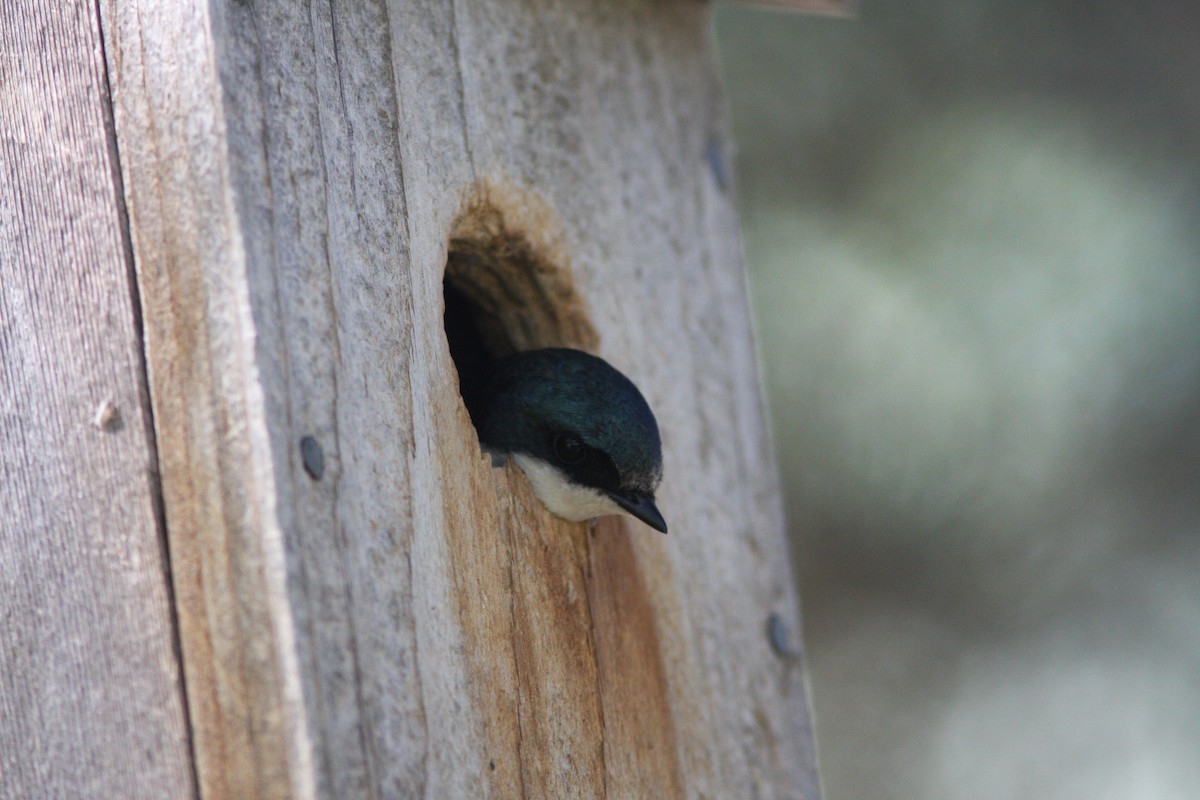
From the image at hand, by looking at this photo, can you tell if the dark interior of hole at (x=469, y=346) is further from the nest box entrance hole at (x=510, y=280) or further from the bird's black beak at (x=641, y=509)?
the bird's black beak at (x=641, y=509)

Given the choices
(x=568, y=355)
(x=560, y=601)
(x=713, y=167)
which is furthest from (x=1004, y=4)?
(x=560, y=601)

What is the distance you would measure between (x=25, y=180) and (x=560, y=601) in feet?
1.89

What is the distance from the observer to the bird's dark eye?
146 cm

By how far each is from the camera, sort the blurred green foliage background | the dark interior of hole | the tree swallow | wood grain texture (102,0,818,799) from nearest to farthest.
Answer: wood grain texture (102,0,818,799) < the tree swallow < the dark interior of hole < the blurred green foliage background

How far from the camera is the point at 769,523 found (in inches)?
70.1

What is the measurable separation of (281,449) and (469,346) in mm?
700

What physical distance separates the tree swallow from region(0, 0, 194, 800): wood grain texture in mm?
397

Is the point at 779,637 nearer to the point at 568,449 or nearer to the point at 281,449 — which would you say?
the point at 568,449

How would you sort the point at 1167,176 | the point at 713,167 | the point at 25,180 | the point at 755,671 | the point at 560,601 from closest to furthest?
the point at 25,180 < the point at 560,601 < the point at 755,671 < the point at 713,167 < the point at 1167,176

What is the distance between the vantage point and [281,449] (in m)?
1.09

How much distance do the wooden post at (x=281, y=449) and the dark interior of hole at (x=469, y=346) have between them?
0.18 metres

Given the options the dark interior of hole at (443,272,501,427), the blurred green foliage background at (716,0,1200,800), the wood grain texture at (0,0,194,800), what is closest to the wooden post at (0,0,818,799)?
the wood grain texture at (0,0,194,800)

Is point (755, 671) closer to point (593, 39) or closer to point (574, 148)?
point (574, 148)

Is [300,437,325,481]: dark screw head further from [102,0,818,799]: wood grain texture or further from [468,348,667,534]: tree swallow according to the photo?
[468,348,667,534]: tree swallow
